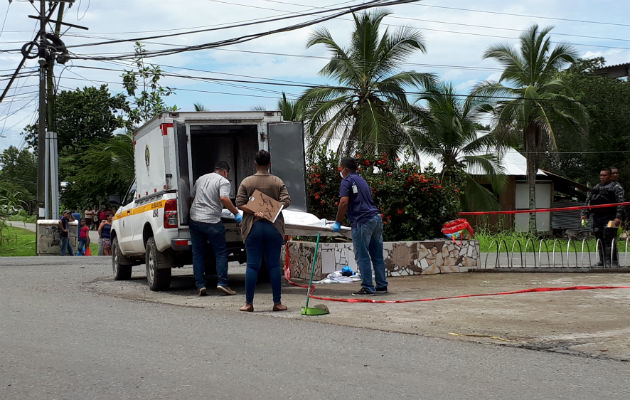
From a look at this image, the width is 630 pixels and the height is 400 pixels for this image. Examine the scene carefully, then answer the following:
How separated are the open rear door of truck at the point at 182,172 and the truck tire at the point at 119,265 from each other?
317 cm

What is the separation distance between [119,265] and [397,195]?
515 centimetres

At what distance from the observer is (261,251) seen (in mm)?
9070

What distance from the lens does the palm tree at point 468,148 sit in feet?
108

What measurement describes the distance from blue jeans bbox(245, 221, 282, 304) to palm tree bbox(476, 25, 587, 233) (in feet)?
85.4

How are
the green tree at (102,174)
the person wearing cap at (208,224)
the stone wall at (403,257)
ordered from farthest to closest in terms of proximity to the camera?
1. the green tree at (102,174)
2. the stone wall at (403,257)
3. the person wearing cap at (208,224)

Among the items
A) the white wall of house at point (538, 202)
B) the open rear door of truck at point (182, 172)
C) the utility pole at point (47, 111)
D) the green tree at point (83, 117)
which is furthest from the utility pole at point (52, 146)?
the green tree at point (83, 117)

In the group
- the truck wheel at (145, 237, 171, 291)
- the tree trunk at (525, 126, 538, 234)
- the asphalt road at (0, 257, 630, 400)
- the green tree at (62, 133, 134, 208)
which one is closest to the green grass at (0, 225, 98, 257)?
the green tree at (62, 133, 134, 208)

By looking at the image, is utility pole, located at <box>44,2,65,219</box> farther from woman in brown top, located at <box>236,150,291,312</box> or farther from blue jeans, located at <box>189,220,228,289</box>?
woman in brown top, located at <box>236,150,291,312</box>

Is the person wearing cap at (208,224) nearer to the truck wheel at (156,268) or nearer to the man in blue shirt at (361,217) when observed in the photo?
the truck wheel at (156,268)

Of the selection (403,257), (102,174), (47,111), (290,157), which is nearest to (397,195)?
(403,257)

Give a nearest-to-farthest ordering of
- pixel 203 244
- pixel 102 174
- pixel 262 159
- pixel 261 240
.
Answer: pixel 261 240 < pixel 262 159 < pixel 203 244 < pixel 102 174

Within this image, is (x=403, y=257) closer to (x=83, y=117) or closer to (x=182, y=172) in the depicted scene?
(x=182, y=172)

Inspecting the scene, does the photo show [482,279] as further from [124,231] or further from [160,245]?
[124,231]

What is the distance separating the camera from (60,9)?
29.3 meters
